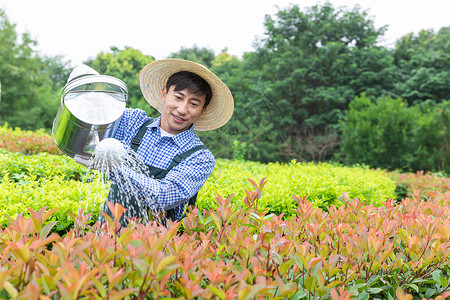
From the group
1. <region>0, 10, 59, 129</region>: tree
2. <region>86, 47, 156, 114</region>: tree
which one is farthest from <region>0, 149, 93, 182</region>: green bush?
<region>0, 10, 59, 129</region>: tree

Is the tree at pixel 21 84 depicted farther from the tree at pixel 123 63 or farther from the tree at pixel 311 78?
the tree at pixel 311 78

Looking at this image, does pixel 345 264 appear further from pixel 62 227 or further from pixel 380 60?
pixel 380 60

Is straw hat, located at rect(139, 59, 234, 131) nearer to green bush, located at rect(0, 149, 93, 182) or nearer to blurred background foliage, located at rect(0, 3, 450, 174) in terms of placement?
green bush, located at rect(0, 149, 93, 182)

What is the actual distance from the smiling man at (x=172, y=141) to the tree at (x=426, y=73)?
1306 centimetres

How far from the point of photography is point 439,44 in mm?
15594

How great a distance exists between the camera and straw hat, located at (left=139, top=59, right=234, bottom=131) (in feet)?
7.35

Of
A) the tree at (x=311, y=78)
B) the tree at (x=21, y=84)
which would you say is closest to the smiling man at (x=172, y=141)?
the tree at (x=311, y=78)

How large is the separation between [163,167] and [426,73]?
1416 centimetres

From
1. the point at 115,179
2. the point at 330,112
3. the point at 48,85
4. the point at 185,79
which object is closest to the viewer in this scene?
the point at 115,179

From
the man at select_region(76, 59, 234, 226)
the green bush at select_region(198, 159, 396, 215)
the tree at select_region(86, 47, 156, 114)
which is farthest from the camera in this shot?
the tree at select_region(86, 47, 156, 114)

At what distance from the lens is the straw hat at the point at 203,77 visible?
2.24m

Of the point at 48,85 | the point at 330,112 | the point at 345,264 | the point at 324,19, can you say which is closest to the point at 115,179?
the point at 345,264

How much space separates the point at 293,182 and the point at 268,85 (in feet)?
35.8

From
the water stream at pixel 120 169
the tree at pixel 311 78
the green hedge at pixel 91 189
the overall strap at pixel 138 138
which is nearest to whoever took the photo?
the water stream at pixel 120 169
